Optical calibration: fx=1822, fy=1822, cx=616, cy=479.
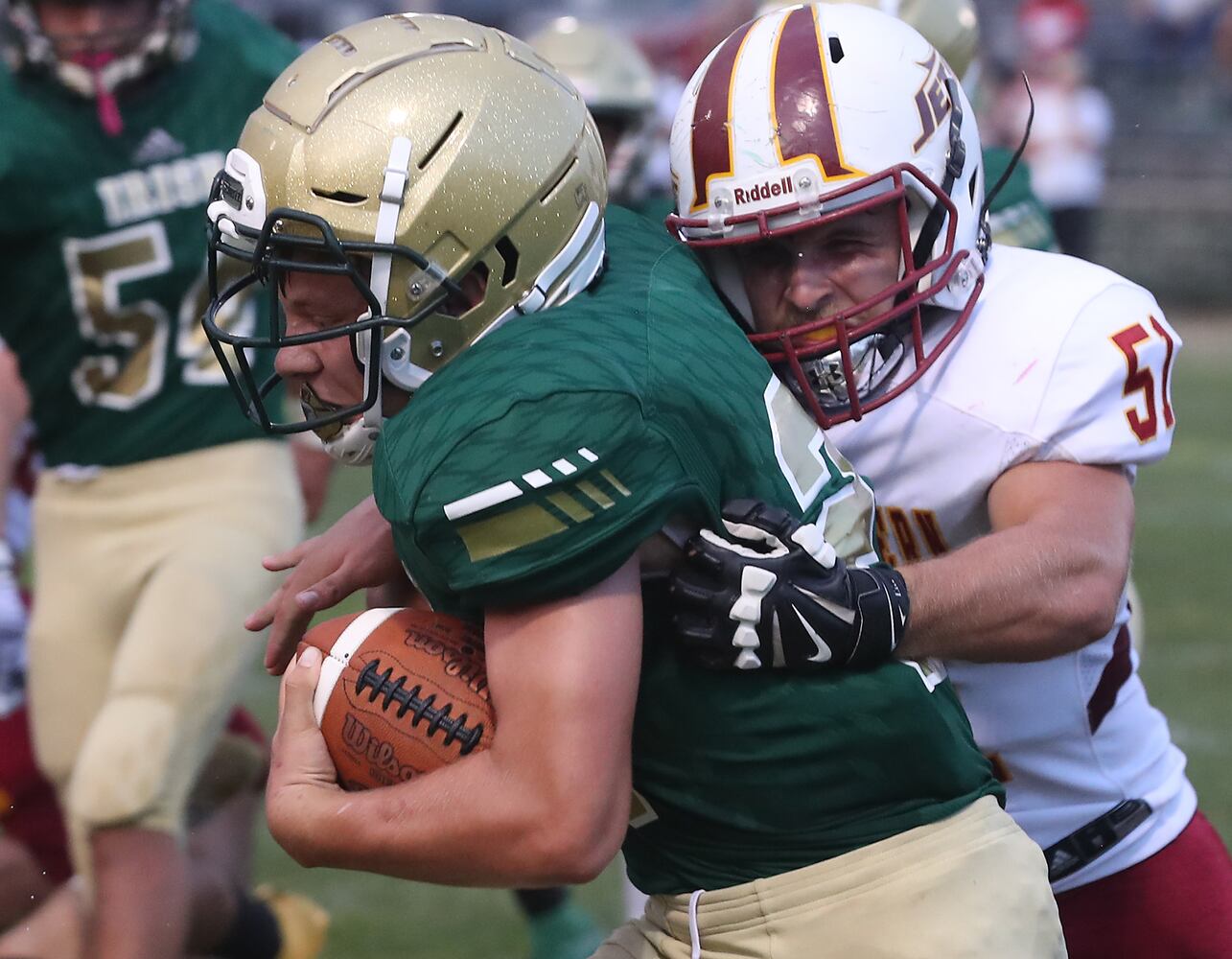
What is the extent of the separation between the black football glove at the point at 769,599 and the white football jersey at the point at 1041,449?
1.66ft

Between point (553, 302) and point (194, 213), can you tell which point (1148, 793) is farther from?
point (194, 213)

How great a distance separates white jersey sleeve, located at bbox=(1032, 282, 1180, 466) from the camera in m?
2.42

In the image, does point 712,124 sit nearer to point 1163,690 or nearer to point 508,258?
point 508,258

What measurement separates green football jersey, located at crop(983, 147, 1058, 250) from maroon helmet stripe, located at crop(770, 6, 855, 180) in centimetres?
86

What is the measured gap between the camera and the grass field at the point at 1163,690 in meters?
4.29

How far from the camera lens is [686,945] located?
Result: 218cm

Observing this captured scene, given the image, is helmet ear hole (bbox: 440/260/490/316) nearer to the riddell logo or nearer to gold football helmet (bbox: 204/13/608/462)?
gold football helmet (bbox: 204/13/608/462)

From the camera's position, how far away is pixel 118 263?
396 cm

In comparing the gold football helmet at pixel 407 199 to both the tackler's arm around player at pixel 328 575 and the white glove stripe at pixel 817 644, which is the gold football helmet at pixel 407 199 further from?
the white glove stripe at pixel 817 644

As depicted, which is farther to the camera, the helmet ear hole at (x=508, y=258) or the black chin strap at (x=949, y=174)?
the black chin strap at (x=949, y=174)

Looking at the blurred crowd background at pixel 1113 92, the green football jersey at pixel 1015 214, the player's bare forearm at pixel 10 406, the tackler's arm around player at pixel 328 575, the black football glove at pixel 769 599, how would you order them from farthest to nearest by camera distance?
1. the blurred crowd background at pixel 1113 92
2. the player's bare forearm at pixel 10 406
3. the green football jersey at pixel 1015 214
4. the tackler's arm around player at pixel 328 575
5. the black football glove at pixel 769 599

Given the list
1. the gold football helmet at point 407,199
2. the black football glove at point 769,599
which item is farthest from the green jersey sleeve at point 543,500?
the gold football helmet at point 407,199

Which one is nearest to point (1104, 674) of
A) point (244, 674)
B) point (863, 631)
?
point (863, 631)

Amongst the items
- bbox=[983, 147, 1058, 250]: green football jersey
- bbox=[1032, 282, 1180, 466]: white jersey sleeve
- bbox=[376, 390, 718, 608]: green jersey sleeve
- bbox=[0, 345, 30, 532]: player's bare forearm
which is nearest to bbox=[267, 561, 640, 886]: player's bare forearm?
bbox=[376, 390, 718, 608]: green jersey sleeve
